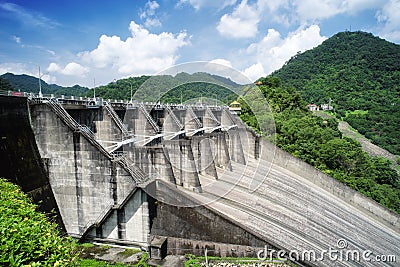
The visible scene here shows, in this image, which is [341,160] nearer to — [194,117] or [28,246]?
[194,117]

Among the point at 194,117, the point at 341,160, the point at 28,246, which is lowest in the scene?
the point at 341,160

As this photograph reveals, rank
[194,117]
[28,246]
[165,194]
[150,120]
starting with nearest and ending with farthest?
[28,246]
[165,194]
[150,120]
[194,117]

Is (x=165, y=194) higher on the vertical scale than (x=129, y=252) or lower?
higher

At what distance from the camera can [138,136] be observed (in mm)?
14586

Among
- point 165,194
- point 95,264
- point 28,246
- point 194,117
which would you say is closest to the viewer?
point 28,246

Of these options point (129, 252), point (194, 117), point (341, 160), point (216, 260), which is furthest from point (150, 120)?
point (341, 160)

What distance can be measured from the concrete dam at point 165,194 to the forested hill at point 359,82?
3775cm

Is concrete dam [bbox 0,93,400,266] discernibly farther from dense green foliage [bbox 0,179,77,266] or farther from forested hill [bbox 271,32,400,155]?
forested hill [bbox 271,32,400,155]

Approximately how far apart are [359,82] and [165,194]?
74.3 metres

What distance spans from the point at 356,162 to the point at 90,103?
22.6 metres

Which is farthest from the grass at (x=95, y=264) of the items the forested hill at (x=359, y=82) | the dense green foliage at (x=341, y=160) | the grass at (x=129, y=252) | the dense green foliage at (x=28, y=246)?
the forested hill at (x=359, y=82)

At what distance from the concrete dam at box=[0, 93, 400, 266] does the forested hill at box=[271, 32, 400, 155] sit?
37.8m

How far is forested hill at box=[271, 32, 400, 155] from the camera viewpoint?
5169 centimetres

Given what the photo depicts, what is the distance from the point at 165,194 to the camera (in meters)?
9.37
